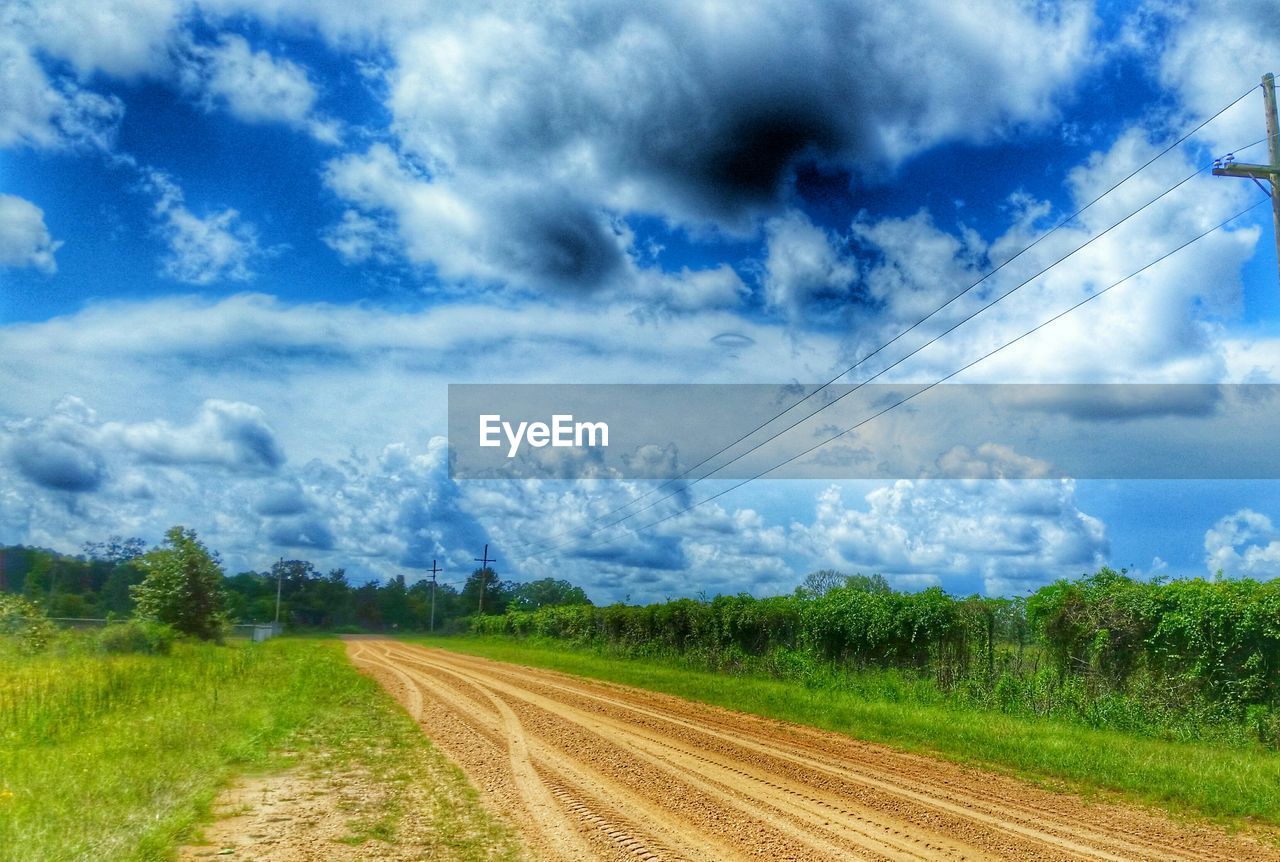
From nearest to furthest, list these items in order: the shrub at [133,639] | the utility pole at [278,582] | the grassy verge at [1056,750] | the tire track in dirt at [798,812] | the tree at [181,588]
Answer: the tire track in dirt at [798,812]
the grassy verge at [1056,750]
the shrub at [133,639]
the tree at [181,588]
the utility pole at [278,582]

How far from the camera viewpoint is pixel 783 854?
7246mm

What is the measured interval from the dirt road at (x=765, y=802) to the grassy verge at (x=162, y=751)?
66 centimetres

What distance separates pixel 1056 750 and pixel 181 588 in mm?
35306

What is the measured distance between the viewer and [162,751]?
11656 mm

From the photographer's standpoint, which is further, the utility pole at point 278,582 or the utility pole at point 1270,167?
the utility pole at point 278,582

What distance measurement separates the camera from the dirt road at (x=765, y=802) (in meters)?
7.58

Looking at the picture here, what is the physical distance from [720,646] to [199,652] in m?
18.0

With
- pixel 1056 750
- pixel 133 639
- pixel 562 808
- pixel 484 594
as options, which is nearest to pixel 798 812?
pixel 562 808

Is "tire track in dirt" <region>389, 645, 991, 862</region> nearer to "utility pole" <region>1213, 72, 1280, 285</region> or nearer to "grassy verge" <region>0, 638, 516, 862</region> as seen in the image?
"grassy verge" <region>0, 638, 516, 862</region>

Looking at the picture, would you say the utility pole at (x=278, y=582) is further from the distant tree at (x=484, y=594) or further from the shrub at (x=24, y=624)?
the shrub at (x=24, y=624)

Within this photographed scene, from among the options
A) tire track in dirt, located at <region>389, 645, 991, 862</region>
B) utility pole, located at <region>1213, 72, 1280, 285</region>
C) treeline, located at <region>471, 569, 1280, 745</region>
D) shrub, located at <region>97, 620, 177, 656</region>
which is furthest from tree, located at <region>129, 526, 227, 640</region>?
utility pole, located at <region>1213, 72, 1280, 285</region>

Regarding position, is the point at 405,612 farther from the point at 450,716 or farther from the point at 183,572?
the point at 450,716

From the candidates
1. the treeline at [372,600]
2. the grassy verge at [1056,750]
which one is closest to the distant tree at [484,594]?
the treeline at [372,600]

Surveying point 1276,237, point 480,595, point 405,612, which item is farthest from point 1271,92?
point 405,612
